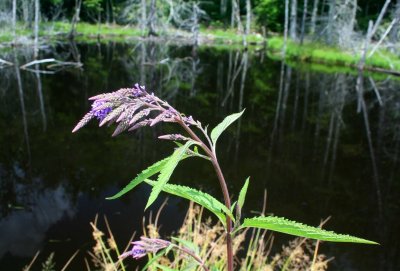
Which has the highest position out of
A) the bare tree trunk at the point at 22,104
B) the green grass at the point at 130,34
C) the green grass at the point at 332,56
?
the green grass at the point at 130,34

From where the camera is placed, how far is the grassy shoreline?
1169 inches

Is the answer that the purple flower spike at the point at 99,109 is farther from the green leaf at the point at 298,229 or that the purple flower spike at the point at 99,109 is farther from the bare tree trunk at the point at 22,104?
the bare tree trunk at the point at 22,104

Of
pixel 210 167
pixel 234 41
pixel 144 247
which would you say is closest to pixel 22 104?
pixel 210 167

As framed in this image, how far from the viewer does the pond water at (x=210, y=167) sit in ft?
21.3

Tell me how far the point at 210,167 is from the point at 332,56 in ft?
84.4

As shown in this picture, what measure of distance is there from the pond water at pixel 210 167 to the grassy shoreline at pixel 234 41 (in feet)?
36.6

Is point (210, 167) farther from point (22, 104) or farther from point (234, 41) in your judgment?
Result: point (234, 41)

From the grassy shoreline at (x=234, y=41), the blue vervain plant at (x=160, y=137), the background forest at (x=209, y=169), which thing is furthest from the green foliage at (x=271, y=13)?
the blue vervain plant at (x=160, y=137)

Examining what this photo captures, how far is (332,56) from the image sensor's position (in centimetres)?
3209

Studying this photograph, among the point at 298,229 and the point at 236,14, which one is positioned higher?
the point at 236,14

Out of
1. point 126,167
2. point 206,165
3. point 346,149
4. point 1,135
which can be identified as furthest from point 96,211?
point 346,149

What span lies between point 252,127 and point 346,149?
9.38 feet

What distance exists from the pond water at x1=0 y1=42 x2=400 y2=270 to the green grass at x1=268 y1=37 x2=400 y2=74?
10384 millimetres

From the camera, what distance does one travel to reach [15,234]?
20.4ft
